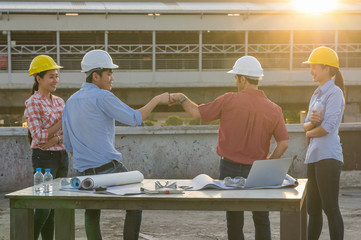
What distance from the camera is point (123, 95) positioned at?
4238 centimetres

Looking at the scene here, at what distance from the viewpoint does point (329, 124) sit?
5.66 meters

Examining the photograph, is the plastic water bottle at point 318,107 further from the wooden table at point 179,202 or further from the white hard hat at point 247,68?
the wooden table at point 179,202

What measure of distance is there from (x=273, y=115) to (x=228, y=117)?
1.26ft

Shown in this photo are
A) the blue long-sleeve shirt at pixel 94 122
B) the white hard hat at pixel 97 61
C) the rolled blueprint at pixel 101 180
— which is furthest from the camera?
the white hard hat at pixel 97 61

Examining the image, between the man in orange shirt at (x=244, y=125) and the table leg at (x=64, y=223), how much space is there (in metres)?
1.38

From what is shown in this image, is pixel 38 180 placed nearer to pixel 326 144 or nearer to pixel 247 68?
pixel 247 68

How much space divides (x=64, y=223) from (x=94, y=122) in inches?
33.9

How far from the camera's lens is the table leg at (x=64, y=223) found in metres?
Result: 4.68

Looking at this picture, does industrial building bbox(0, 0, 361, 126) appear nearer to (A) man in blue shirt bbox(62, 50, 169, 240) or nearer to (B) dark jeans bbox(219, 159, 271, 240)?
(B) dark jeans bbox(219, 159, 271, 240)

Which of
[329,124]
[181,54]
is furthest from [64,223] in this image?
[181,54]

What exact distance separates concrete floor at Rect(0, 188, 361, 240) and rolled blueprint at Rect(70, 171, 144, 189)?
104 inches

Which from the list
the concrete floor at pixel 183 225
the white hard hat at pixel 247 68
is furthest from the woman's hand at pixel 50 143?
the concrete floor at pixel 183 225

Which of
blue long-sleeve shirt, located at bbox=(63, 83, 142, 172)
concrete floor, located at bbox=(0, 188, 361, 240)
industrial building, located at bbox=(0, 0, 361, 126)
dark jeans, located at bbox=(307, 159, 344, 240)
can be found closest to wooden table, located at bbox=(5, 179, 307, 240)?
blue long-sleeve shirt, located at bbox=(63, 83, 142, 172)

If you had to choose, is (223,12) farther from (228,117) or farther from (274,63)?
(228,117)
